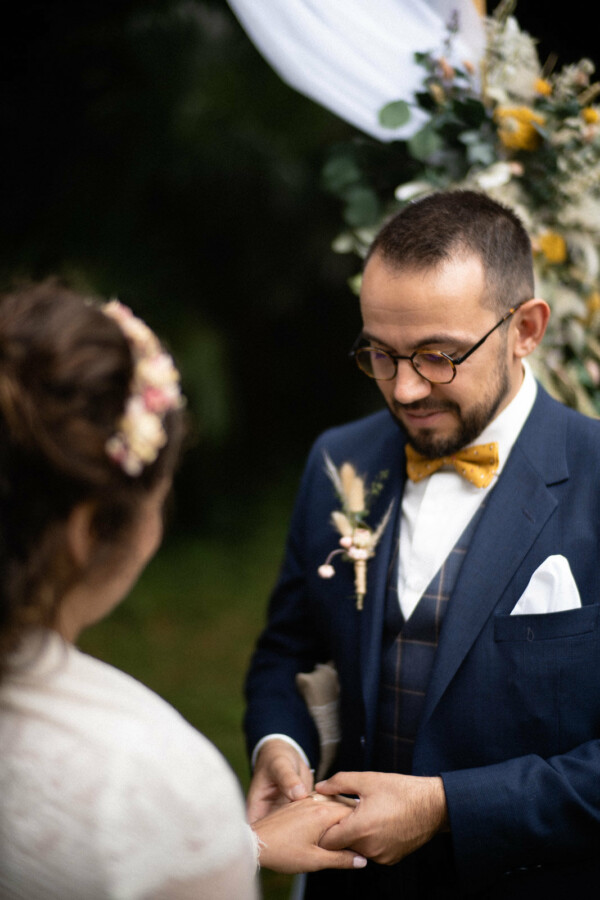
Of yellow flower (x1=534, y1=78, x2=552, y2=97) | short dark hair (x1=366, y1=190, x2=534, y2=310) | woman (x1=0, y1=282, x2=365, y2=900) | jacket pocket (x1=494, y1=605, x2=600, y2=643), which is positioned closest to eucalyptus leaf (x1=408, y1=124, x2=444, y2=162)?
yellow flower (x1=534, y1=78, x2=552, y2=97)

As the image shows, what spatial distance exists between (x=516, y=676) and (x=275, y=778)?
0.64 m

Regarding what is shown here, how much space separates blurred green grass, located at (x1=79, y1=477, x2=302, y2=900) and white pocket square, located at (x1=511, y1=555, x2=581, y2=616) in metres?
2.45

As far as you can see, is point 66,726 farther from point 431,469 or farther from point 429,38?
point 429,38

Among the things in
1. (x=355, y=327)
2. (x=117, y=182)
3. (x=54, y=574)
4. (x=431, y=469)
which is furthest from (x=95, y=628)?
(x=54, y=574)

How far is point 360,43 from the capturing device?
2551mm

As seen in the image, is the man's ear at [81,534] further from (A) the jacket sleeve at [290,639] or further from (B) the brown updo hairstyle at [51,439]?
(A) the jacket sleeve at [290,639]

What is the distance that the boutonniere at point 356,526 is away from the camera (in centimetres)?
187

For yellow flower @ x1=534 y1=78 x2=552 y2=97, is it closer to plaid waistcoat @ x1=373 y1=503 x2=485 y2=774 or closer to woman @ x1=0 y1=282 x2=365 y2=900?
plaid waistcoat @ x1=373 y1=503 x2=485 y2=774

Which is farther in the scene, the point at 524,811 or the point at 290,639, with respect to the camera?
the point at 290,639

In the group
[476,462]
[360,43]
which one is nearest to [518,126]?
[360,43]

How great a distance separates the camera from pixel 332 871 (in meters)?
1.99

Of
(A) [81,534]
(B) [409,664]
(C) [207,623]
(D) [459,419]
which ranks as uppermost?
(A) [81,534]

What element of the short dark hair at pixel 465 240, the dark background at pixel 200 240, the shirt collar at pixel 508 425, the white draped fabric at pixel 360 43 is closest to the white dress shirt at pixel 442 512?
the shirt collar at pixel 508 425

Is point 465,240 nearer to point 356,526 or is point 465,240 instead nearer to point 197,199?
point 356,526
